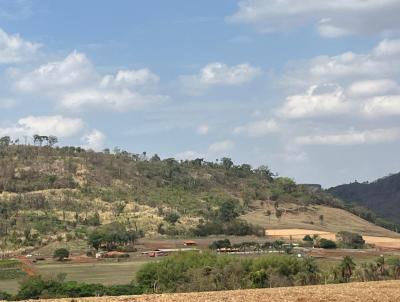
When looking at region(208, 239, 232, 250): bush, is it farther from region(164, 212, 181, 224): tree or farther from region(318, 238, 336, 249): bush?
region(164, 212, 181, 224): tree

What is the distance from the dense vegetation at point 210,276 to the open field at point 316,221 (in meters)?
79.5

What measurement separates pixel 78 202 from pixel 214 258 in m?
92.2

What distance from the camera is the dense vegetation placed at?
5397 cm

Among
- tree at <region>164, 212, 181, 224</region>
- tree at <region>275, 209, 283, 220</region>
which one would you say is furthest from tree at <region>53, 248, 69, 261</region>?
tree at <region>275, 209, 283, 220</region>

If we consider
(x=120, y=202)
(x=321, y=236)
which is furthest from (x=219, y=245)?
(x=120, y=202)

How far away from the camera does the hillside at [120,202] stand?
430 ft

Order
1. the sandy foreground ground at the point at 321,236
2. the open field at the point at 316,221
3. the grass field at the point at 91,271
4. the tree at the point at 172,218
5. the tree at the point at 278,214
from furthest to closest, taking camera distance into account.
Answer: the tree at the point at 278,214
the open field at the point at 316,221
the tree at the point at 172,218
the sandy foreground ground at the point at 321,236
the grass field at the point at 91,271

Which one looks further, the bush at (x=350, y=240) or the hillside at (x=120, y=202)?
the hillside at (x=120, y=202)

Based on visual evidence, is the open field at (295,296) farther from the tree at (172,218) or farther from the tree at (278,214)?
the tree at (278,214)

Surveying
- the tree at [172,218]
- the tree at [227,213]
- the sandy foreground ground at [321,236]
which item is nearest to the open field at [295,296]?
the sandy foreground ground at [321,236]

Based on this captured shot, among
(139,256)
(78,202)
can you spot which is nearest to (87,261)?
(139,256)

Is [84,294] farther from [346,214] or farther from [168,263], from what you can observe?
[346,214]

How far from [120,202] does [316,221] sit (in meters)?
51.7

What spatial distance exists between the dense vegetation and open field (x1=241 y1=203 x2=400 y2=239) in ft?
261
